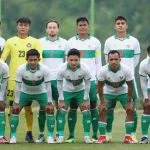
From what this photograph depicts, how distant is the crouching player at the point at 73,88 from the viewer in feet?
41.8

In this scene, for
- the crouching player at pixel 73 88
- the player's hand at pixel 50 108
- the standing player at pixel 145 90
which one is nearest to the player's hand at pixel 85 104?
the crouching player at pixel 73 88

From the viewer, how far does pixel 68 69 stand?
1277 cm

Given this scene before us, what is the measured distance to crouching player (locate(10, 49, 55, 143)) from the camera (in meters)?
12.6

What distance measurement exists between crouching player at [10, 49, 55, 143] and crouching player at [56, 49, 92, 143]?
0.49 ft

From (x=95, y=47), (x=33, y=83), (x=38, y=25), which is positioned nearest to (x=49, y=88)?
(x=33, y=83)

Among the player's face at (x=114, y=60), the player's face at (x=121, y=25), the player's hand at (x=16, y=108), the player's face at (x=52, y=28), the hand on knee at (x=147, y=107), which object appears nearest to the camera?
the player's face at (x=114, y=60)

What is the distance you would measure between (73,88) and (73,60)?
50cm

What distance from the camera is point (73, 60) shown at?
12.6m

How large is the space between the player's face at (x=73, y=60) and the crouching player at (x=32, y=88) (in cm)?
35

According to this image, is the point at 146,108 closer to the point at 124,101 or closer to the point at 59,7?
the point at 124,101

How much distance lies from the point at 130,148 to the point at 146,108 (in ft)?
3.95

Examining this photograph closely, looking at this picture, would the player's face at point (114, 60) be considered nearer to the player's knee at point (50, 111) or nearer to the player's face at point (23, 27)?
the player's knee at point (50, 111)

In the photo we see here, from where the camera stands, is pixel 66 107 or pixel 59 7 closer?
pixel 66 107

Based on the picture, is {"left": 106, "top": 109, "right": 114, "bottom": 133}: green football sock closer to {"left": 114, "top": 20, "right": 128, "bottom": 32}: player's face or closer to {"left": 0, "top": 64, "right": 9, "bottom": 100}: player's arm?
{"left": 114, "top": 20, "right": 128, "bottom": 32}: player's face
